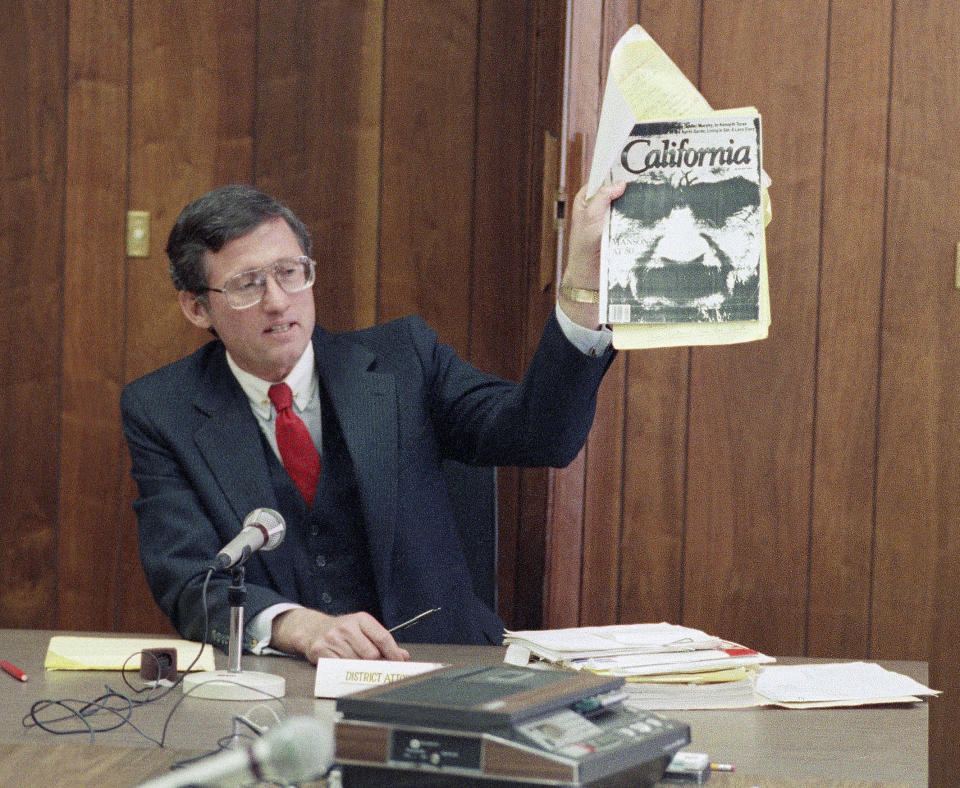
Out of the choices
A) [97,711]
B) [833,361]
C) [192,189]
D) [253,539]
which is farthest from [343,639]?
[192,189]

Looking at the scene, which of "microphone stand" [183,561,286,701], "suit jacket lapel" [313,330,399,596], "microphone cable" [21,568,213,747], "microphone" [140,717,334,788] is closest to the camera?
"microphone" [140,717,334,788]

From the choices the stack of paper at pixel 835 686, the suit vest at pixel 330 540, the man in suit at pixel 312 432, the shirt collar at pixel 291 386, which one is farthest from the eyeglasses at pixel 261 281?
the stack of paper at pixel 835 686

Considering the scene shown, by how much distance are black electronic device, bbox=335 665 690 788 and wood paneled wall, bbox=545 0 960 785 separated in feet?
4.34

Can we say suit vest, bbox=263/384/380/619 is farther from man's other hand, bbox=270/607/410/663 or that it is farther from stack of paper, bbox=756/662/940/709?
stack of paper, bbox=756/662/940/709

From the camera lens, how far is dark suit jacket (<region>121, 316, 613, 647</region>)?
207 centimetres

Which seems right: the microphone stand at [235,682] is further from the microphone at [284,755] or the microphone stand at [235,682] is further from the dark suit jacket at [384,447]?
the microphone at [284,755]

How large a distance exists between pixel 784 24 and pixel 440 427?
3.31 feet

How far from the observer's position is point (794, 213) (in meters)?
2.38

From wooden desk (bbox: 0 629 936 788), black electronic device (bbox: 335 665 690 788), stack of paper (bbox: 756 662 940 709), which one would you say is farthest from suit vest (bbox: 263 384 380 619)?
black electronic device (bbox: 335 665 690 788)

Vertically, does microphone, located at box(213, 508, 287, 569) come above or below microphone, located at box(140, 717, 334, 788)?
below

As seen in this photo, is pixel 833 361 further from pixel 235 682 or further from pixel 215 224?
pixel 235 682

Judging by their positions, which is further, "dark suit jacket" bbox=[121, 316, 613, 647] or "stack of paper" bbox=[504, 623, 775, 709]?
"dark suit jacket" bbox=[121, 316, 613, 647]

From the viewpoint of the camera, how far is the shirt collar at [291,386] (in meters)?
2.33

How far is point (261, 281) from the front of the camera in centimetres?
228
